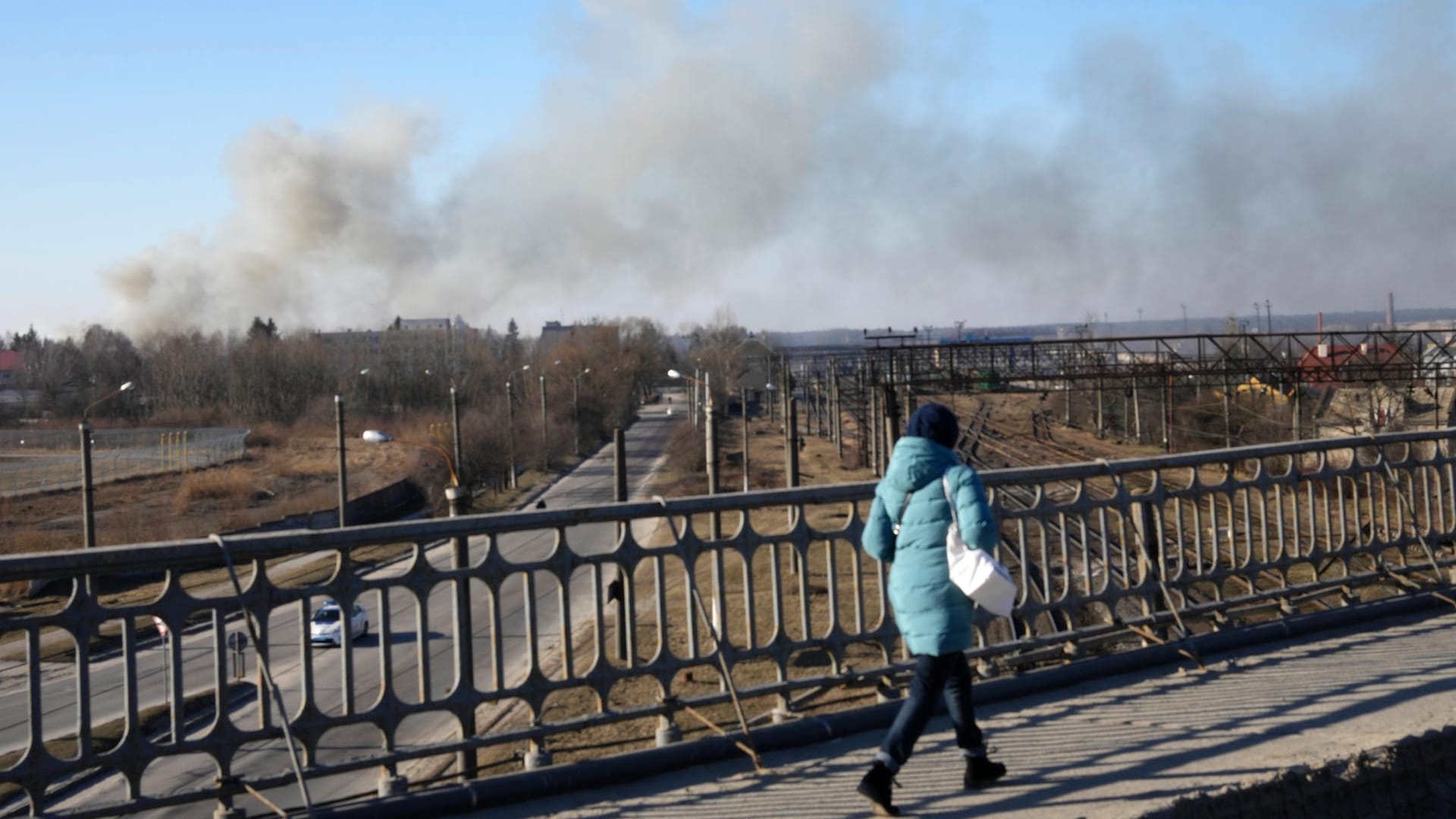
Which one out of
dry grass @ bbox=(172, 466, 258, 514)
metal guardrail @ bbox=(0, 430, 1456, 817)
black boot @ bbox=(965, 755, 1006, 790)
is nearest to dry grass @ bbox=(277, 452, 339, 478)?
dry grass @ bbox=(172, 466, 258, 514)

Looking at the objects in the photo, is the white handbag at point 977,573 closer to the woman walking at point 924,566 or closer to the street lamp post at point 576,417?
the woman walking at point 924,566

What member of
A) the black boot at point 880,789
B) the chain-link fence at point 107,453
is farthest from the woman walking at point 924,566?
the chain-link fence at point 107,453

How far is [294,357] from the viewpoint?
9494 cm

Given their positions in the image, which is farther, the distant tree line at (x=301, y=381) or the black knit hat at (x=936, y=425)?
the distant tree line at (x=301, y=381)

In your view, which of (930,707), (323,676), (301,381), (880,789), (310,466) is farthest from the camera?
(301,381)

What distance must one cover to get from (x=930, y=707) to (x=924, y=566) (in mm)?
599

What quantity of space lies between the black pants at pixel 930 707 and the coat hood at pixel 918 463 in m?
0.75

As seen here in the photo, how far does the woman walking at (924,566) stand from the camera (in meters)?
5.00

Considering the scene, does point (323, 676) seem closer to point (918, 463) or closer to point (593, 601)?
point (593, 601)

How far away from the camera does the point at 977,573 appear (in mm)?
4855

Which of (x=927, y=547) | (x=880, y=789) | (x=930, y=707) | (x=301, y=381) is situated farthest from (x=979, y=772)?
(x=301, y=381)

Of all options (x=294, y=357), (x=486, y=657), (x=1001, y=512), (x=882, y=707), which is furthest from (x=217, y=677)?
(x=294, y=357)

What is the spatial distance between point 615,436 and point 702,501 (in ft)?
49.1

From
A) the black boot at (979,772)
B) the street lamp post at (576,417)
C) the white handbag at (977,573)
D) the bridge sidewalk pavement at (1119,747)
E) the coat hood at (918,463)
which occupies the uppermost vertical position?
the street lamp post at (576,417)
